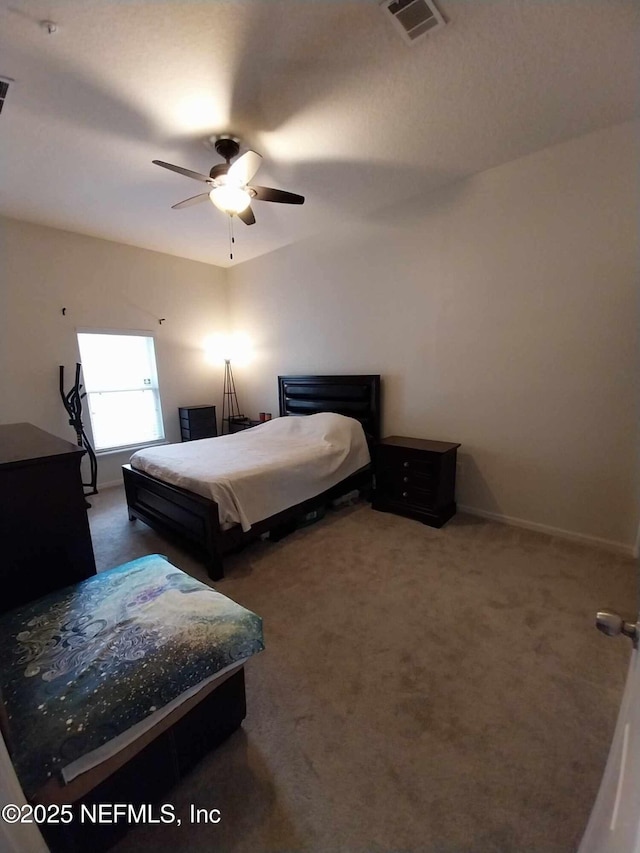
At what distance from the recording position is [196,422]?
4742 mm

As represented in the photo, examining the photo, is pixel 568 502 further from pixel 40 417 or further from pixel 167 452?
pixel 40 417

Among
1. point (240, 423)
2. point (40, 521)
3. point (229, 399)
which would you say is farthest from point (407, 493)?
point (229, 399)

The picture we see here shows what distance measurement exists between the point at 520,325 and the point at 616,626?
2595mm

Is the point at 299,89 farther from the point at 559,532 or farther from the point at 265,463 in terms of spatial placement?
the point at 559,532

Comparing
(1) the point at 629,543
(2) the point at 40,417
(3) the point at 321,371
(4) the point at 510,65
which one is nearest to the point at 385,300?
(3) the point at 321,371

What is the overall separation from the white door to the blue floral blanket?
1011 millimetres

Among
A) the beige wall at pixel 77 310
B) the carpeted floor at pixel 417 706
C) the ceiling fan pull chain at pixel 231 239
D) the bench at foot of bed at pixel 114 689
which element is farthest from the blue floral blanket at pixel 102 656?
the ceiling fan pull chain at pixel 231 239

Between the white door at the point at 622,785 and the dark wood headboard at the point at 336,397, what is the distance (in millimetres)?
2919

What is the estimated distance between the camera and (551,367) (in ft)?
8.63

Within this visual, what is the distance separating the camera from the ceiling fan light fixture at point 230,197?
2.19m

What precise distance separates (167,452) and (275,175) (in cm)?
246

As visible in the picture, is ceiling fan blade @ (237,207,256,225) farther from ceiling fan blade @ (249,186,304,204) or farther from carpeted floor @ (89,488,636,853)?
carpeted floor @ (89,488,636,853)

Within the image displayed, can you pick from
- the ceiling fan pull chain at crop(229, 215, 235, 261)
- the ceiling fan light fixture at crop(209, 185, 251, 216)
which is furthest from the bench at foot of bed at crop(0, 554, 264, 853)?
the ceiling fan pull chain at crop(229, 215, 235, 261)

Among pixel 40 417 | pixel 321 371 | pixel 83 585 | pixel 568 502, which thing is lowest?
pixel 568 502
